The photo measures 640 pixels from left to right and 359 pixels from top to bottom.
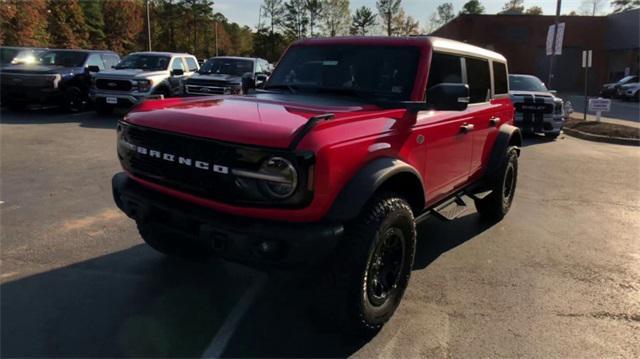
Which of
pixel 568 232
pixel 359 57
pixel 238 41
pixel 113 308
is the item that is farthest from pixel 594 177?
pixel 238 41

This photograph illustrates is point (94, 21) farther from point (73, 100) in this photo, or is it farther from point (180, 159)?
point (180, 159)

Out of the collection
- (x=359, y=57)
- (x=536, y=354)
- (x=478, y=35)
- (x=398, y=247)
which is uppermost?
(x=478, y=35)

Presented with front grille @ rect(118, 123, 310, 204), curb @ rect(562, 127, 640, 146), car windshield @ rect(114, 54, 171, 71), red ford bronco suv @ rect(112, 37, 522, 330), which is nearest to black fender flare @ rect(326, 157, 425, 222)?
red ford bronco suv @ rect(112, 37, 522, 330)

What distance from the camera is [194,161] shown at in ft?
10.7

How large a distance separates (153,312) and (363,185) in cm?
172

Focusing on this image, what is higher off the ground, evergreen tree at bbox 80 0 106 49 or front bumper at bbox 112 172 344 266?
evergreen tree at bbox 80 0 106 49

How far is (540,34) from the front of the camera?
4678cm

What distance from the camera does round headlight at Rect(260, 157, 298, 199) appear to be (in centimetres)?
299

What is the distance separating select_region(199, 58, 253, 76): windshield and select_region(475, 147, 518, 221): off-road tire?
34.4ft

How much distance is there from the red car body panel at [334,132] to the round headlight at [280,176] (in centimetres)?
9

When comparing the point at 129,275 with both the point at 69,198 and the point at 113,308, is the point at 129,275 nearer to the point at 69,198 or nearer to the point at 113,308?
the point at 113,308

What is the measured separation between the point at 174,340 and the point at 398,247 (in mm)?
1586

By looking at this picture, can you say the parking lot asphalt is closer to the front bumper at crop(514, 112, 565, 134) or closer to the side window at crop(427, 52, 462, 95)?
the side window at crop(427, 52, 462, 95)

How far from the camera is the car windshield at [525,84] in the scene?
15609 mm
